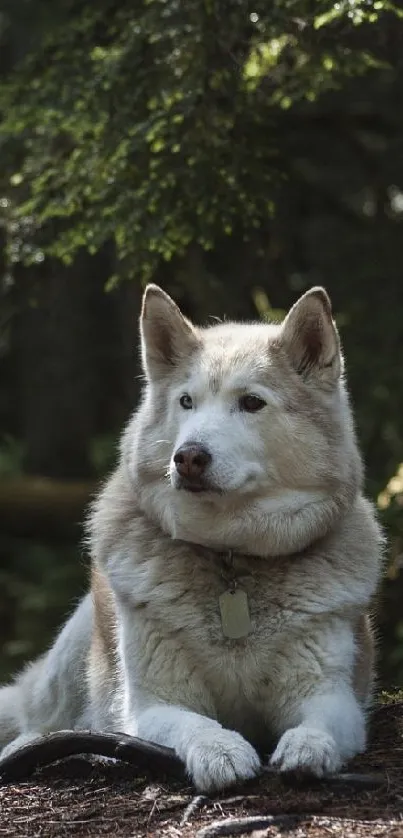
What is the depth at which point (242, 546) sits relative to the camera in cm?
520

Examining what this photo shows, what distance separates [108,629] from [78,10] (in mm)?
4471

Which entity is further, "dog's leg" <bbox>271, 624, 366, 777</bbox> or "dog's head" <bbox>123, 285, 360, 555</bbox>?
"dog's head" <bbox>123, 285, 360, 555</bbox>

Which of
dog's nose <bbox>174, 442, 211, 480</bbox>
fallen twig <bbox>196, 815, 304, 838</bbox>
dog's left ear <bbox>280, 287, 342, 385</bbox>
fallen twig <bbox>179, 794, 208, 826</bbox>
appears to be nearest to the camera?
fallen twig <bbox>196, 815, 304, 838</bbox>

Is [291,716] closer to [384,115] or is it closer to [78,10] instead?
[78,10]

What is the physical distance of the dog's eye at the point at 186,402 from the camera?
17.4 feet

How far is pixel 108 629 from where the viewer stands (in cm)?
573

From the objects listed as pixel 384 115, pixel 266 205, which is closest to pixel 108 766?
pixel 266 205

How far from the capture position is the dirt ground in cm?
412

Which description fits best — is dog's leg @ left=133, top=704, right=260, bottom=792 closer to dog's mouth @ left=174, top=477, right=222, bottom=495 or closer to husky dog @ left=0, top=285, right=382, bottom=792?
husky dog @ left=0, top=285, right=382, bottom=792

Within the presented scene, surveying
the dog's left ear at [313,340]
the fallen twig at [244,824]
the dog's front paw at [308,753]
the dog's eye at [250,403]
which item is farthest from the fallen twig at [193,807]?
the dog's left ear at [313,340]

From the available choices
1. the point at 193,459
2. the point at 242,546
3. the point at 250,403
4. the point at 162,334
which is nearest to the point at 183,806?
the point at 242,546

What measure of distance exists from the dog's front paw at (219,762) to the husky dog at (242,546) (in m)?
0.08

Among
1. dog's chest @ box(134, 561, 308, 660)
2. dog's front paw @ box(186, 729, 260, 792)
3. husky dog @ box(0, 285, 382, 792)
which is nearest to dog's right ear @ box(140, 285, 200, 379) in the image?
husky dog @ box(0, 285, 382, 792)

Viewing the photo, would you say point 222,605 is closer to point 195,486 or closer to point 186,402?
point 195,486
